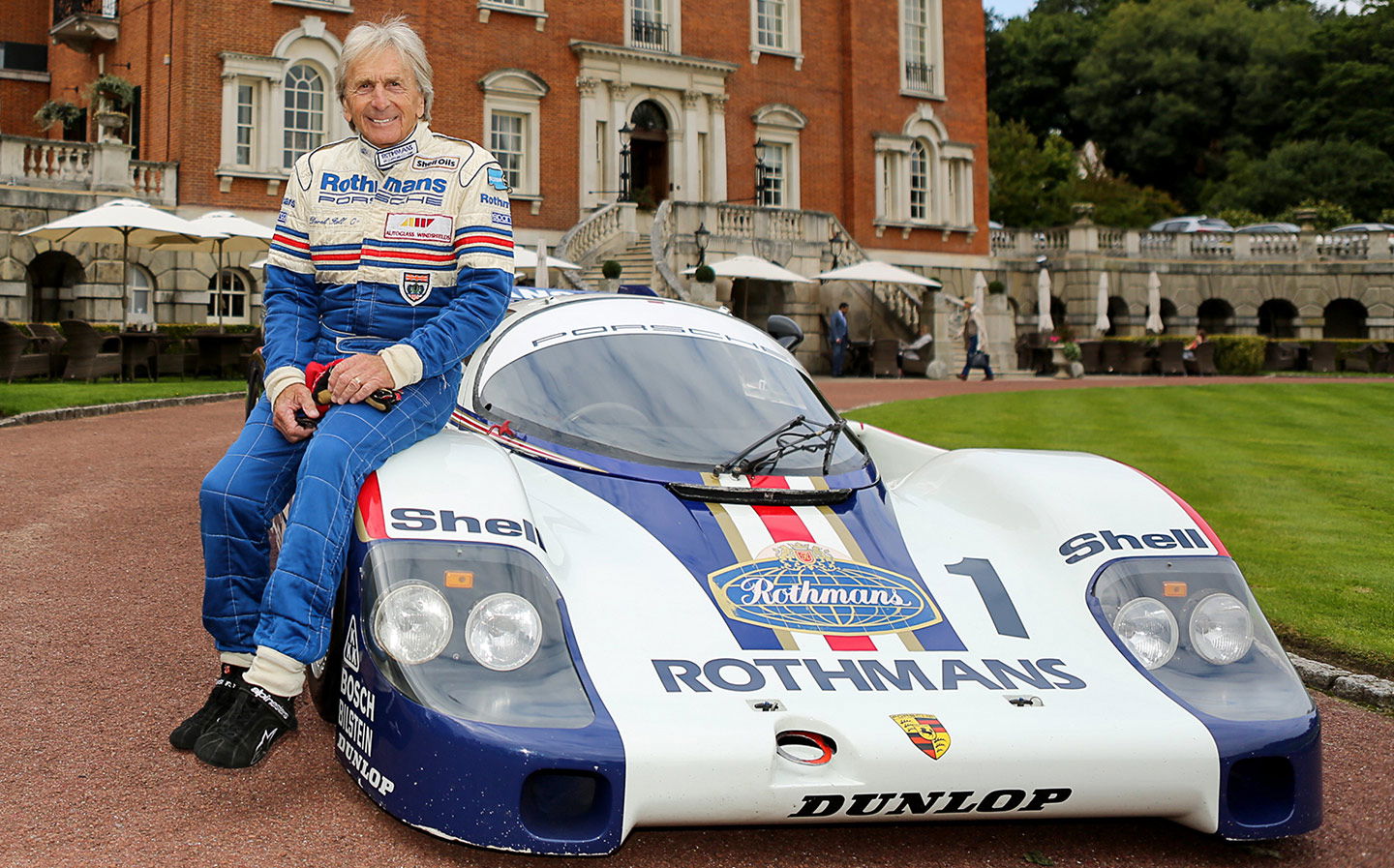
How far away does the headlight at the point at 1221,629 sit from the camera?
355 centimetres

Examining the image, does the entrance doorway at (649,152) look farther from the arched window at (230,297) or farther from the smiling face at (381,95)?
the smiling face at (381,95)

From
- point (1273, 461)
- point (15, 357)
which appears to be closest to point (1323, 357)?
point (1273, 461)

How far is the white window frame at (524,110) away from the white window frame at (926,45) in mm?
12077

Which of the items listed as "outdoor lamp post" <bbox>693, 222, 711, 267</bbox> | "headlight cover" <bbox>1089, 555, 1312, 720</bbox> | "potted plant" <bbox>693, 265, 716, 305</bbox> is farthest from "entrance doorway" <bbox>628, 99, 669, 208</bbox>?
"headlight cover" <bbox>1089, 555, 1312, 720</bbox>

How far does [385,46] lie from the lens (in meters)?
4.10

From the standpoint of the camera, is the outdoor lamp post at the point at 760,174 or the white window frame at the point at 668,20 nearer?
the white window frame at the point at 668,20

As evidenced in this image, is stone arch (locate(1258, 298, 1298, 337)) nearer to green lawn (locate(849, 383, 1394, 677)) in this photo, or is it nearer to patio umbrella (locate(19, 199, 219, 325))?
green lawn (locate(849, 383, 1394, 677))

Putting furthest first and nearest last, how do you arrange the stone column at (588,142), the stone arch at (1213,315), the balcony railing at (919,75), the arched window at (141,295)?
the stone arch at (1213,315) < the balcony railing at (919,75) < the stone column at (588,142) < the arched window at (141,295)

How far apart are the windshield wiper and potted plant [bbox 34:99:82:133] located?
31930 mm

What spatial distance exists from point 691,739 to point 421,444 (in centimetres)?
148

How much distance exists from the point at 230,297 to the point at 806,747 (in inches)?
1068

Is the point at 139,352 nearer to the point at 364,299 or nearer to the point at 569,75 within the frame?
the point at 569,75

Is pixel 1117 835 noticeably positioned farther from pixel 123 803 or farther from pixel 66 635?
pixel 66 635

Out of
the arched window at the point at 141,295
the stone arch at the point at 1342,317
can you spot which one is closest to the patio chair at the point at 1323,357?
the stone arch at the point at 1342,317
